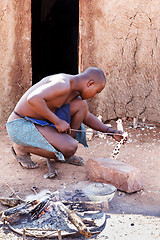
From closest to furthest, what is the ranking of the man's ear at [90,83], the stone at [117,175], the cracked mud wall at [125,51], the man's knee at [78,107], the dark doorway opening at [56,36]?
the stone at [117,175], the man's ear at [90,83], the man's knee at [78,107], the cracked mud wall at [125,51], the dark doorway opening at [56,36]

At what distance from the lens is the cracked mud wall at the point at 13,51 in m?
4.48

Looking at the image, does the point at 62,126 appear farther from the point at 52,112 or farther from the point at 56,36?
the point at 56,36

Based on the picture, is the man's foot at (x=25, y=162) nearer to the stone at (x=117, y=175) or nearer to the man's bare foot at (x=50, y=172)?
the man's bare foot at (x=50, y=172)

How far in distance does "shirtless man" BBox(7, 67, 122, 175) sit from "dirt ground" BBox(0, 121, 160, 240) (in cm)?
22

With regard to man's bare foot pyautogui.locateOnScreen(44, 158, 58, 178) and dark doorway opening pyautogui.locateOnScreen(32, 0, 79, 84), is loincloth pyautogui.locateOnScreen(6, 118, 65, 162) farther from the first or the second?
dark doorway opening pyautogui.locateOnScreen(32, 0, 79, 84)

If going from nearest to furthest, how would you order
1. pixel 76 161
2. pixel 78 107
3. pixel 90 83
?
pixel 90 83, pixel 78 107, pixel 76 161

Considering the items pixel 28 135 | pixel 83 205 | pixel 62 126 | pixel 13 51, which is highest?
pixel 13 51

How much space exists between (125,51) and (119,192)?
96.7 inches

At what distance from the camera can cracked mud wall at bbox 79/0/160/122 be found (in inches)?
172

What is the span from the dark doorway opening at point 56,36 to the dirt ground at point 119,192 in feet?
13.0

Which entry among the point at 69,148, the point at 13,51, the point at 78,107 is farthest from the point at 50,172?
the point at 13,51

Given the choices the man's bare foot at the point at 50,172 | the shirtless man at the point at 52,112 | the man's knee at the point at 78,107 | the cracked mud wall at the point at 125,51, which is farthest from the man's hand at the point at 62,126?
the cracked mud wall at the point at 125,51

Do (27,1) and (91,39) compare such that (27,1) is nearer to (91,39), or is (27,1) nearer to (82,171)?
(91,39)

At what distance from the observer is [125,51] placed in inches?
177
